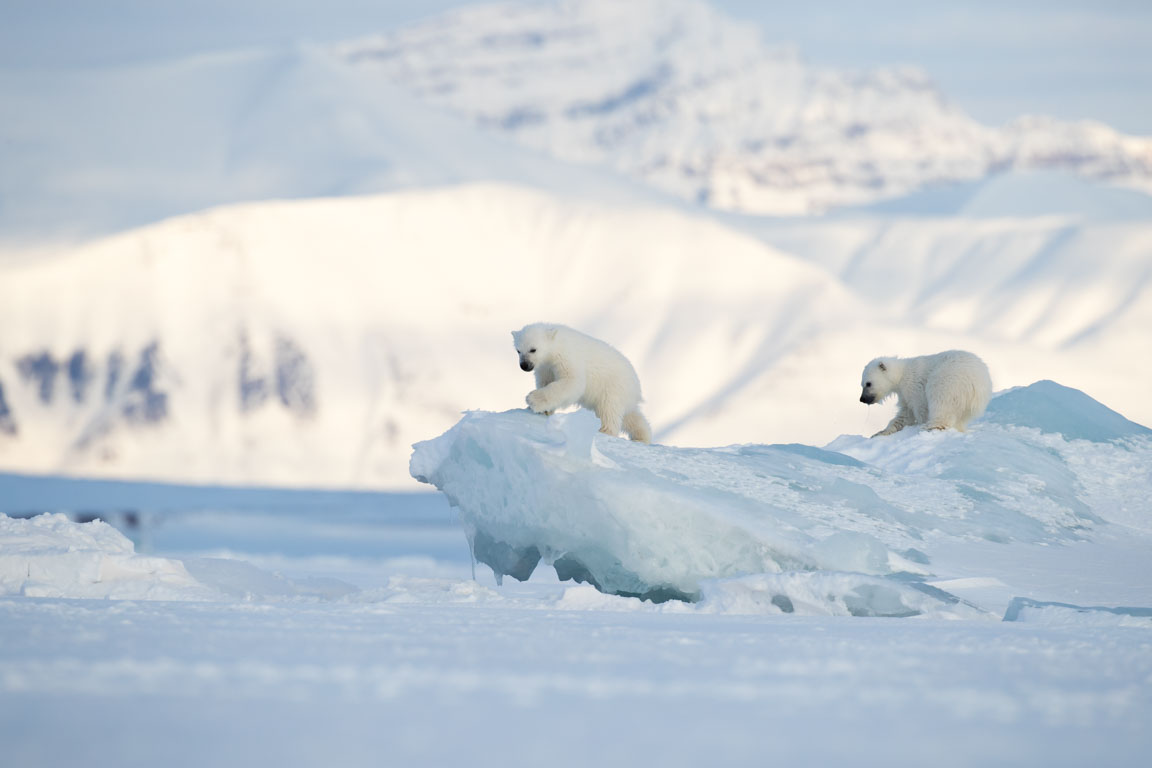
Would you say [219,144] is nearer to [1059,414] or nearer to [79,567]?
[1059,414]

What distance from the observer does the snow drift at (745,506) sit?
945 centimetres

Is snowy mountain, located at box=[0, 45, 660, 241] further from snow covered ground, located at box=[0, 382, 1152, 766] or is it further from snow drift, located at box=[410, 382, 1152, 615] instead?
snow covered ground, located at box=[0, 382, 1152, 766]

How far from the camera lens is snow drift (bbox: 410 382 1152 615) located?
9.45 meters

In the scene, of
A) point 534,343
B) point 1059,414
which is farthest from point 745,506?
point 1059,414

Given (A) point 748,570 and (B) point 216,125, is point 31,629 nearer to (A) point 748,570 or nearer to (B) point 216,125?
(A) point 748,570

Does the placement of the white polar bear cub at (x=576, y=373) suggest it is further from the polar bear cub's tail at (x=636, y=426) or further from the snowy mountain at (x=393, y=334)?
the snowy mountain at (x=393, y=334)

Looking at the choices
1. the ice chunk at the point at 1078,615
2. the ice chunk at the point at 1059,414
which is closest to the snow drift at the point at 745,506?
the ice chunk at the point at 1078,615

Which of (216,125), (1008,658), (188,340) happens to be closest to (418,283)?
(188,340)

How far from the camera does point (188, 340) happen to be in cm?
9162

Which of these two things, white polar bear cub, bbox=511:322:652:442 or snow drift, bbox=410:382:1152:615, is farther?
white polar bear cub, bbox=511:322:652:442

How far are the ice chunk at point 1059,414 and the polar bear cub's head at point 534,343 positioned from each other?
208 inches

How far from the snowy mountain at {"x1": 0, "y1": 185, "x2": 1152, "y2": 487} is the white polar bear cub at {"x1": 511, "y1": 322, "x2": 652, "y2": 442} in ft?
225

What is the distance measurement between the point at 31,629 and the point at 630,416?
19.4ft

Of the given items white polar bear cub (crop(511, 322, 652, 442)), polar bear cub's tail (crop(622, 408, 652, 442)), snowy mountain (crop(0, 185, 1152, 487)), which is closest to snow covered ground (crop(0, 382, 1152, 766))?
white polar bear cub (crop(511, 322, 652, 442))
